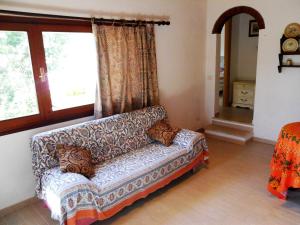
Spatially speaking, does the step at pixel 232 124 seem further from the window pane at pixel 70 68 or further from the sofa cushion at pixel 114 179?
the window pane at pixel 70 68

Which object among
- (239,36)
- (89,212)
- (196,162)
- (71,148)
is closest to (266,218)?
(196,162)

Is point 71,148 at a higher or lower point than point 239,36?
lower

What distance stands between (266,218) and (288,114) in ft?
7.10

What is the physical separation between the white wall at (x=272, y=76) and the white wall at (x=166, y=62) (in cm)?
63

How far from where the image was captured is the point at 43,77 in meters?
2.71

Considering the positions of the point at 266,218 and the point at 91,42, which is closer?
the point at 266,218

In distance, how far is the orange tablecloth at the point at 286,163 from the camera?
7.84 ft

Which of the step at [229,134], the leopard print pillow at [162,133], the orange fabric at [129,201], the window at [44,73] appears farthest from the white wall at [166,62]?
the orange fabric at [129,201]

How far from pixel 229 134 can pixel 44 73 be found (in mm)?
3280

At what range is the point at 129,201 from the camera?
98.3 inches

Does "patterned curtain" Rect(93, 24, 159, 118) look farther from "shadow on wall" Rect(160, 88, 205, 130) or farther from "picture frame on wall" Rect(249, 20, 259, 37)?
"picture frame on wall" Rect(249, 20, 259, 37)

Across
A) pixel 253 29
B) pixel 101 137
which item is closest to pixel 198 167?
pixel 101 137

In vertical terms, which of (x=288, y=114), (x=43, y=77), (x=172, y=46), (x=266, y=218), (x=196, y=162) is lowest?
(x=266, y=218)

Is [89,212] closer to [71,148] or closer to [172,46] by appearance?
[71,148]
